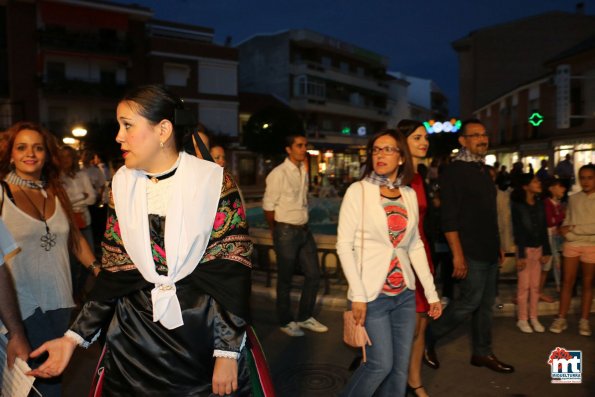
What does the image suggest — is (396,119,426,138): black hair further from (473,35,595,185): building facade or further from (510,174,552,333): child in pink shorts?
(473,35,595,185): building facade

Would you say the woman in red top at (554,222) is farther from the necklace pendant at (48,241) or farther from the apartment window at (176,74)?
the apartment window at (176,74)

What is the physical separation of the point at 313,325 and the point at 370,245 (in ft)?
9.07

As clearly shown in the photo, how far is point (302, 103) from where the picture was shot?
4494 centimetres

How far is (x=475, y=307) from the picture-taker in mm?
4254

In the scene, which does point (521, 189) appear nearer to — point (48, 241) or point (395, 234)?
point (395, 234)

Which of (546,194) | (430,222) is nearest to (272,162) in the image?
(546,194)

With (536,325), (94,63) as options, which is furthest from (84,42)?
(536,325)

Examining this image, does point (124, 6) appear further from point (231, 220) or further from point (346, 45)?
point (231, 220)

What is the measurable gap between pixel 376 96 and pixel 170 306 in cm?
5675

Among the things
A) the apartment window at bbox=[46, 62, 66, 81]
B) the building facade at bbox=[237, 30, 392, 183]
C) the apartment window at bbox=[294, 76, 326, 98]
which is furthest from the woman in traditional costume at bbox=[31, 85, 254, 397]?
the apartment window at bbox=[294, 76, 326, 98]

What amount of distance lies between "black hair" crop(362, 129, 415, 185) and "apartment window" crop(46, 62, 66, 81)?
32.7 metres

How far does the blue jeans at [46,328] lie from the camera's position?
2895mm

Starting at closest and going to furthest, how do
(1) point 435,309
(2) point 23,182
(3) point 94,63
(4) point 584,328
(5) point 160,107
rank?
1. (5) point 160,107
2. (2) point 23,182
3. (1) point 435,309
4. (4) point 584,328
5. (3) point 94,63

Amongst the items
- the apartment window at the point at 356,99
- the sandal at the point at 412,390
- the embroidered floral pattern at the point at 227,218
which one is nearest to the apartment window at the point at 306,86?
the apartment window at the point at 356,99
